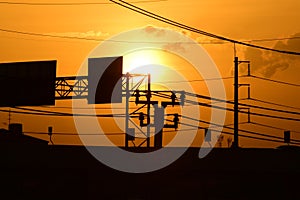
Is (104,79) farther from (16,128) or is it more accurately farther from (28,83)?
(16,128)

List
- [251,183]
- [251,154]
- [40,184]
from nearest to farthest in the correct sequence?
[40,184], [251,183], [251,154]

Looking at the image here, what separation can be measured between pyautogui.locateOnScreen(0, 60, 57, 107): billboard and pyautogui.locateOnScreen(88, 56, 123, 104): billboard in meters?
2.70

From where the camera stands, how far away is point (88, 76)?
46031 millimetres

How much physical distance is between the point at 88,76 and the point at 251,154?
13656 millimetres

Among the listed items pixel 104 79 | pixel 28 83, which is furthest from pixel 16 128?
pixel 104 79

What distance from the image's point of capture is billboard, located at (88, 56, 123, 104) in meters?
45.3

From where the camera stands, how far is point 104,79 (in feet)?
150

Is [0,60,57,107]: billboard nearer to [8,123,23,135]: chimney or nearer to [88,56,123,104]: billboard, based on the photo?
[88,56,123,104]: billboard

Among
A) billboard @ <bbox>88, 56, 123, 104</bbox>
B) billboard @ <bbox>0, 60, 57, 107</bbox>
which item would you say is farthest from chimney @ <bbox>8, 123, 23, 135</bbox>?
billboard @ <bbox>88, 56, 123, 104</bbox>

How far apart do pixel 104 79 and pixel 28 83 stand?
5.66 m

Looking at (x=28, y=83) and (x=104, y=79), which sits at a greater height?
(x=104, y=79)

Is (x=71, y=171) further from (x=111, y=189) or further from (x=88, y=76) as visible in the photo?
(x=88, y=76)

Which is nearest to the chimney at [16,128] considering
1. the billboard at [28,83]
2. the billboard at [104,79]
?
the billboard at [28,83]

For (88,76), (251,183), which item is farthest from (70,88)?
(251,183)
